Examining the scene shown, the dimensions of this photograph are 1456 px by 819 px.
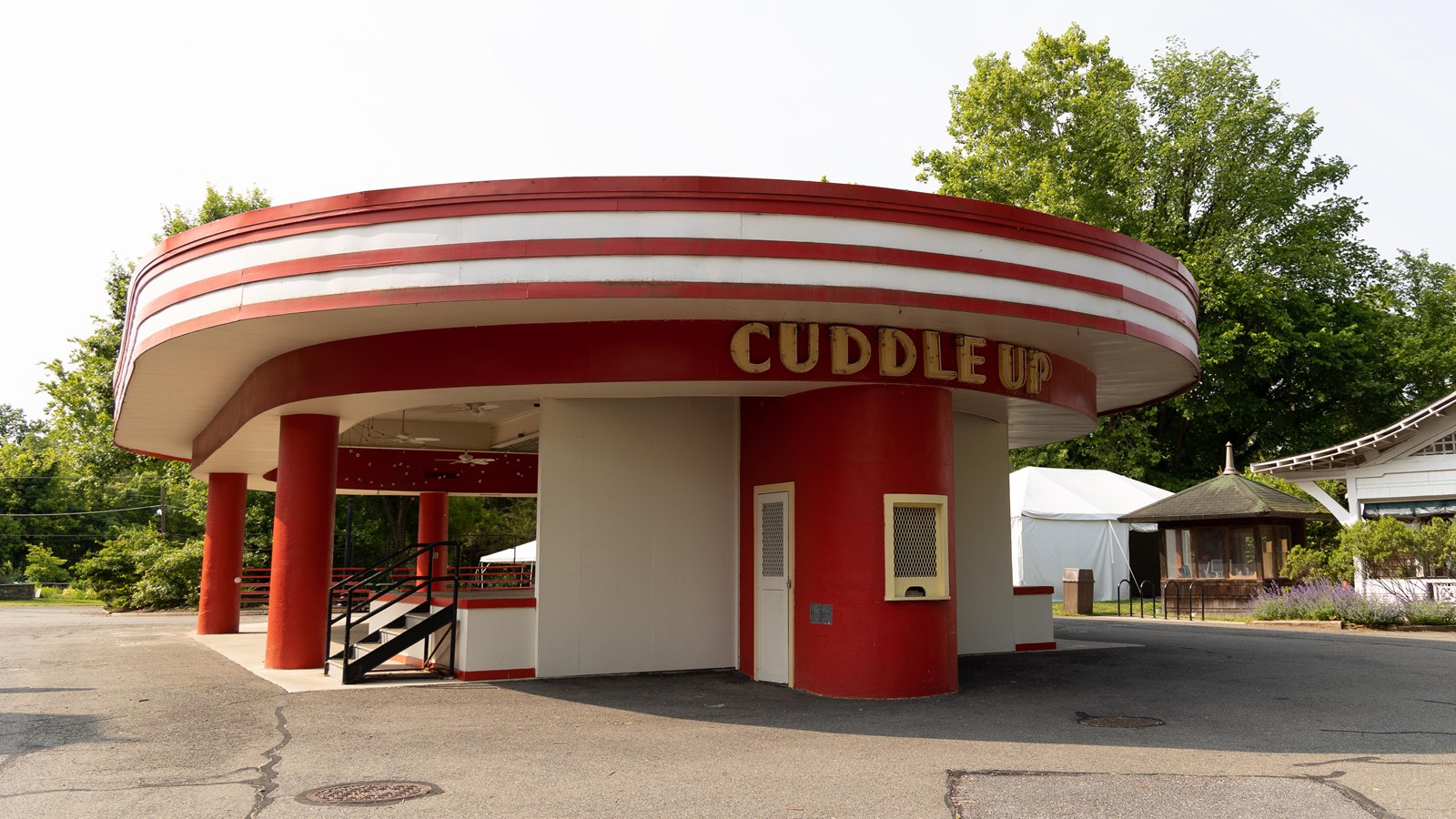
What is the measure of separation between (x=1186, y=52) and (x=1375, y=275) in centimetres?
1037

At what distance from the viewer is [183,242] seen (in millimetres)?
11508

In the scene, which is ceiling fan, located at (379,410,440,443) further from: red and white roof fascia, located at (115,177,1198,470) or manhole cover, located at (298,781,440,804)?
manhole cover, located at (298,781,440,804)

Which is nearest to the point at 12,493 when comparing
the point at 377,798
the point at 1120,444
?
the point at 1120,444

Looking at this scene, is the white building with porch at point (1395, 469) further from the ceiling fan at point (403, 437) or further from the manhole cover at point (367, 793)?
the manhole cover at point (367, 793)

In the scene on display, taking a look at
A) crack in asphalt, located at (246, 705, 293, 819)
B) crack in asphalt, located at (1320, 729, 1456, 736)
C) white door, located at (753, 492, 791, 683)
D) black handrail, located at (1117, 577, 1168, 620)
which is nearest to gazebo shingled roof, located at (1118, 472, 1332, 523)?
Result: black handrail, located at (1117, 577, 1168, 620)

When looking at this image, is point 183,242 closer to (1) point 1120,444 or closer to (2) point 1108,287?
(2) point 1108,287

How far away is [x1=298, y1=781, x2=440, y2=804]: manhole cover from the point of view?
685 cm

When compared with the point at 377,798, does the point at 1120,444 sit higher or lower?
higher

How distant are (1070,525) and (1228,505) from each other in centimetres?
695

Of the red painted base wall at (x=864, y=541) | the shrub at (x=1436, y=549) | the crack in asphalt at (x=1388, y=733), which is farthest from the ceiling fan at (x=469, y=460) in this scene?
the shrub at (x=1436, y=549)

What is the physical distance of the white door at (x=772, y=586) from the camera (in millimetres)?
12719

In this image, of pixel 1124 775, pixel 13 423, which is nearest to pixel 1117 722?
pixel 1124 775

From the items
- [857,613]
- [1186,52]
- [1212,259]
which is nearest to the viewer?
[857,613]

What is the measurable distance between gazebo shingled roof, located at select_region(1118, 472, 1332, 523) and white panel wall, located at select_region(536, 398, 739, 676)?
50.9ft
